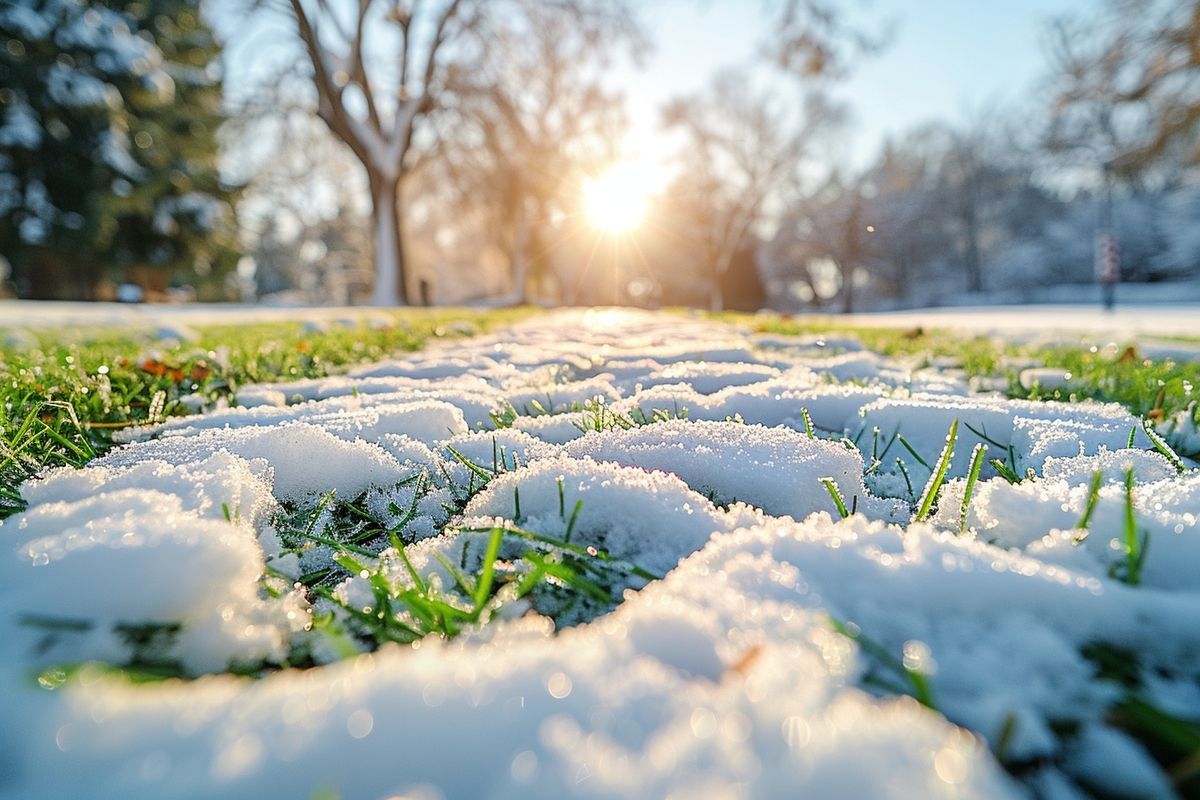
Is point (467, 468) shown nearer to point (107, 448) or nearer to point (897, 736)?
point (107, 448)

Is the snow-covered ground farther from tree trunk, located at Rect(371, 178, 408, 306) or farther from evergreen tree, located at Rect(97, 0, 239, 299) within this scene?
evergreen tree, located at Rect(97, 0, 239, 299)

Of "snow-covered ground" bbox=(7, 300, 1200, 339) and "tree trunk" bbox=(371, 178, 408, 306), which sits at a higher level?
"tree trunk" bbox=(371, 178, 408, 306)

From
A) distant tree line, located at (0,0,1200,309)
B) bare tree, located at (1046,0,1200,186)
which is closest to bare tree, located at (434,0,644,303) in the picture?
distant tree line, located at (0,0,1200,309)

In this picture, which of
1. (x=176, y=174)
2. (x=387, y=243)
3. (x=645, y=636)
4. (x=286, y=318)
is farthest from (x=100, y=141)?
(x=645, y=636)

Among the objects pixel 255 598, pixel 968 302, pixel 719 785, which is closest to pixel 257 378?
pixel 255 598

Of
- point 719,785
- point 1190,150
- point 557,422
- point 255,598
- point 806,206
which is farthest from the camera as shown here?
point 806,206

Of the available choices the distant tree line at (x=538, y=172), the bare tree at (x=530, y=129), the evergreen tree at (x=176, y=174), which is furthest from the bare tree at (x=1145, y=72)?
the evergreen tree at (x=176, y=174)
